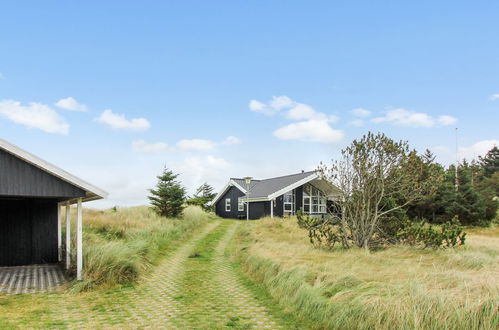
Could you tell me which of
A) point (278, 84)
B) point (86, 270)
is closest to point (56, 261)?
point (86, 270)

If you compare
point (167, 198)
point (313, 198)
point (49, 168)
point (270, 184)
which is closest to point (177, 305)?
point (49, 168)

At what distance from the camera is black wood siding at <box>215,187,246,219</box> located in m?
36.6

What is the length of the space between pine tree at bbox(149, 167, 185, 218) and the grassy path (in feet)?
46.0

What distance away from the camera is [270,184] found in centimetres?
3522

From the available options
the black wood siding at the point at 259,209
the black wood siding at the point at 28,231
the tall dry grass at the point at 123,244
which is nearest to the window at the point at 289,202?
the black wood siding at the point at 259,209

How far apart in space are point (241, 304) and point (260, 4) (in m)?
10.3

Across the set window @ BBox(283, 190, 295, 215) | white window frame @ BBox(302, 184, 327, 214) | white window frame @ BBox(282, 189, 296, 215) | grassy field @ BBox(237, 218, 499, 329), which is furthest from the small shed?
white window frame @ BBox(302, 184, 327, 214)

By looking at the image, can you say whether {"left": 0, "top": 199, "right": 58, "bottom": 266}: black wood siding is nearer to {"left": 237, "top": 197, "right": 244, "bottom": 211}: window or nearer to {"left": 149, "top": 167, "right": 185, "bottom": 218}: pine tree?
{"left": 149, "top": 167, "right": 185, "bottom": 218}: pine tree

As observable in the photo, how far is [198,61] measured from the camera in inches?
635

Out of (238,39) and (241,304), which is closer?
(241,304)

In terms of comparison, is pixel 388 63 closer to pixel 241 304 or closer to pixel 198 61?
pixel 198 61

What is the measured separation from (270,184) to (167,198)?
11.7 metres

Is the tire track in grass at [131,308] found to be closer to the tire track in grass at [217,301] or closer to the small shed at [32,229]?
the tire track in grass at [217,301]

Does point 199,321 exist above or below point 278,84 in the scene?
below
